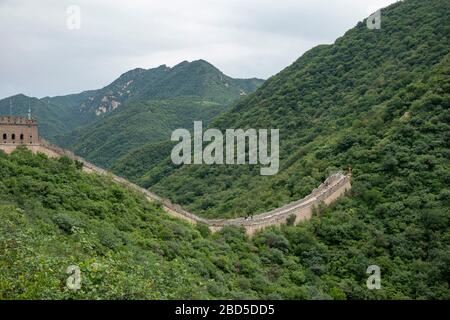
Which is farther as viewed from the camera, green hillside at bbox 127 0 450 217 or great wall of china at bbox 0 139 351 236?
green hillside at bbox 127 0 450 217

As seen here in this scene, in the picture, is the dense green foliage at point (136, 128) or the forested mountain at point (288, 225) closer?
the forested mountain at point (288, 225)

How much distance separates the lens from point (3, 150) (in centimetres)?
3306

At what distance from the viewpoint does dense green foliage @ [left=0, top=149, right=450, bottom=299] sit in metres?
19.5

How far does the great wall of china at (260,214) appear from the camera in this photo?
35.5 metres

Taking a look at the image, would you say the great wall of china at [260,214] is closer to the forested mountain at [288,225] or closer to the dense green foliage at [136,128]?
the forested mountain at [288,225]

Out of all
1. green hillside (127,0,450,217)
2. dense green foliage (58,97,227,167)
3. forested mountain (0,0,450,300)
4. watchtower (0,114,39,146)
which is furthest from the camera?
dense green foliage (58,97,227,167)

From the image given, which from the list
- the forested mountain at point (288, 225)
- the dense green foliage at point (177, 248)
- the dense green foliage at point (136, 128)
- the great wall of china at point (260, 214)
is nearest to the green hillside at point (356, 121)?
the forested mountain at point (288, 225)

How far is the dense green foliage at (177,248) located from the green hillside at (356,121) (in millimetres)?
3411

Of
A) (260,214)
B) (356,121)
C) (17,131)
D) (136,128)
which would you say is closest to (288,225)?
(260,214)

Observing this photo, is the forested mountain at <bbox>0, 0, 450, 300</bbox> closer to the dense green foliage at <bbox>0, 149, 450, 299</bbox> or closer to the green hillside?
the dense green foliage at <bbox>0, 149, 450, 299</bbox>

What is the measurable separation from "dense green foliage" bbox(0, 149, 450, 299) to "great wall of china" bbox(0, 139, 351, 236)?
0.79m

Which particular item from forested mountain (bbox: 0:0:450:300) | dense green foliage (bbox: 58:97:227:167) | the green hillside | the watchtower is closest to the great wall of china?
the watchtower
